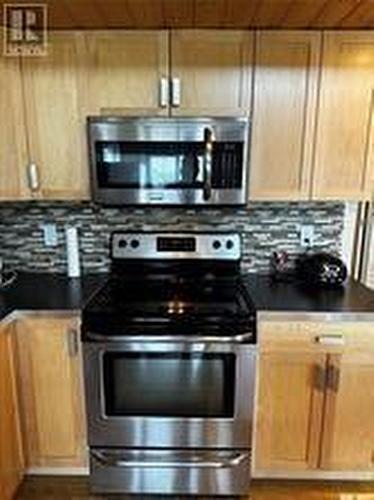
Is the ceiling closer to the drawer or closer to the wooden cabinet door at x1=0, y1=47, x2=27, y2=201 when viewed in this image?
the wooden cabinet door at x1=0, y1=47, x2=27, y2=201

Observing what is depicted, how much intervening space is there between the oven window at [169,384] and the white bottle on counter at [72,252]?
25.6 inches

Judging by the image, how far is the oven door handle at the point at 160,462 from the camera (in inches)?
80.7

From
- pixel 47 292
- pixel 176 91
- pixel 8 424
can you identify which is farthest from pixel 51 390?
pixel 176 91

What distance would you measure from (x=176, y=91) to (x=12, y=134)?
0.79 m

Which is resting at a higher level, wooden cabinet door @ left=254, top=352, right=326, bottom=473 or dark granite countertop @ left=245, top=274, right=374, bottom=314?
dark granite countertop @ left=245, top=274, right=374, bottom=314

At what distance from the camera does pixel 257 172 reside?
2.14m

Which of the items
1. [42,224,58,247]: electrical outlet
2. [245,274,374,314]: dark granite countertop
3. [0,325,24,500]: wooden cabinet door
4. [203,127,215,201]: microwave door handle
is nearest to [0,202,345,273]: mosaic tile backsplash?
[42,224,58,247]: electrical outlet

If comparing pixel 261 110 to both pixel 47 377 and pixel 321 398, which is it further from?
pixel 47 377

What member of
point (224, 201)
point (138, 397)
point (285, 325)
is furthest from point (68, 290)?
point (285, 325)

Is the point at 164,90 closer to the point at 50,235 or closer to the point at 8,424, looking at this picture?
the point at 50,235

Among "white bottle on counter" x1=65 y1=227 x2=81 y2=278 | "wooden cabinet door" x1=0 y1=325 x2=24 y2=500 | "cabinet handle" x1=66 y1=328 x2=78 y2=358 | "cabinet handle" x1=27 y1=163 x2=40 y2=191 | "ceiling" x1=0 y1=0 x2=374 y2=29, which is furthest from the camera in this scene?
"white bottle on counter" x1=65 y1=227 x2=81 y2=278

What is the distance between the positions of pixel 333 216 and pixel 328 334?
758mm

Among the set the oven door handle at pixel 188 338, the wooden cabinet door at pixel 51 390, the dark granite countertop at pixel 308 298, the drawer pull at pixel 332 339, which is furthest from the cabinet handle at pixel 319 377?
the wooden cabinet door at pixel 51 390

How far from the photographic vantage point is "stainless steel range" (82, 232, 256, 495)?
1892 millimetres
